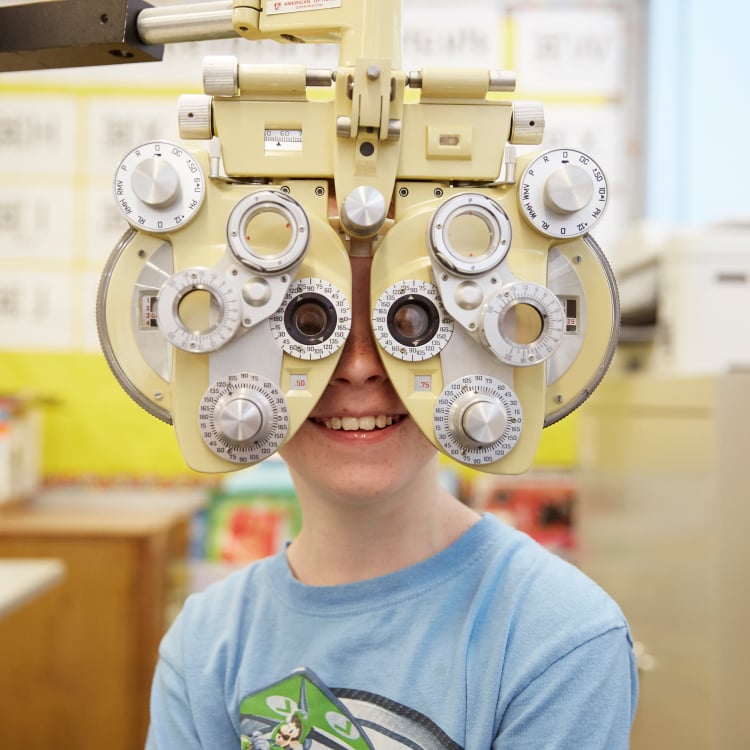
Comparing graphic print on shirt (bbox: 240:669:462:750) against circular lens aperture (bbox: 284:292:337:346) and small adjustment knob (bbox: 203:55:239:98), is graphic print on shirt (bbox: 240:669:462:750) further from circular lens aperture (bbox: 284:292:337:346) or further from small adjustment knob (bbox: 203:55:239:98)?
small adjustment knob (bbox: 203:55:239:98)

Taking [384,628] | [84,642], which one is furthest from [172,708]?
[84,642]

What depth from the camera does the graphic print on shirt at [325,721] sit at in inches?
24.8

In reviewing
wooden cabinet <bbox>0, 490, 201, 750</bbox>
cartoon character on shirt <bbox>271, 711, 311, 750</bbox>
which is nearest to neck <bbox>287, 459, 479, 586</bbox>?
cartoon character on shirt <bbox>271, 711, 311, 750</bbox>

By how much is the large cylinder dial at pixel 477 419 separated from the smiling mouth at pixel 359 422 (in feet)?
0.25

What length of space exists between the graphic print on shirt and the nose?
0.85 feet

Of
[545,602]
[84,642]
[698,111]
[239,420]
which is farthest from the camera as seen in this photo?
[698,111]

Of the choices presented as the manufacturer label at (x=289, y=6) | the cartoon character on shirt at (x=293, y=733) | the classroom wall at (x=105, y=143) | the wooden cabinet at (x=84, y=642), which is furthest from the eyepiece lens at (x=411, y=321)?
the classroom wall at (x=105, y=143)

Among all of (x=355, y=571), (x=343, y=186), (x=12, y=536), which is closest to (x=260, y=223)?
(x=343, y=186)

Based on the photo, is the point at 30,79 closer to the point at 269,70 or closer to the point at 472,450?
the point at 269,70

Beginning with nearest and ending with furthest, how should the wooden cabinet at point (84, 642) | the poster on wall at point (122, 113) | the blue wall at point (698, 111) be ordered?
the wooden cabinet at point (84, 642)
the blue wall at point (698, 111)
the poster on wall at point (122, 113)

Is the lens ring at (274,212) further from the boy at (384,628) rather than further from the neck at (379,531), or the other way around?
the neck at (379,531)

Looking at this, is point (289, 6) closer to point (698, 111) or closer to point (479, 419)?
point (479, 419)

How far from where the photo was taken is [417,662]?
650 mm

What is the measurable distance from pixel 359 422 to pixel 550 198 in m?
0.21
